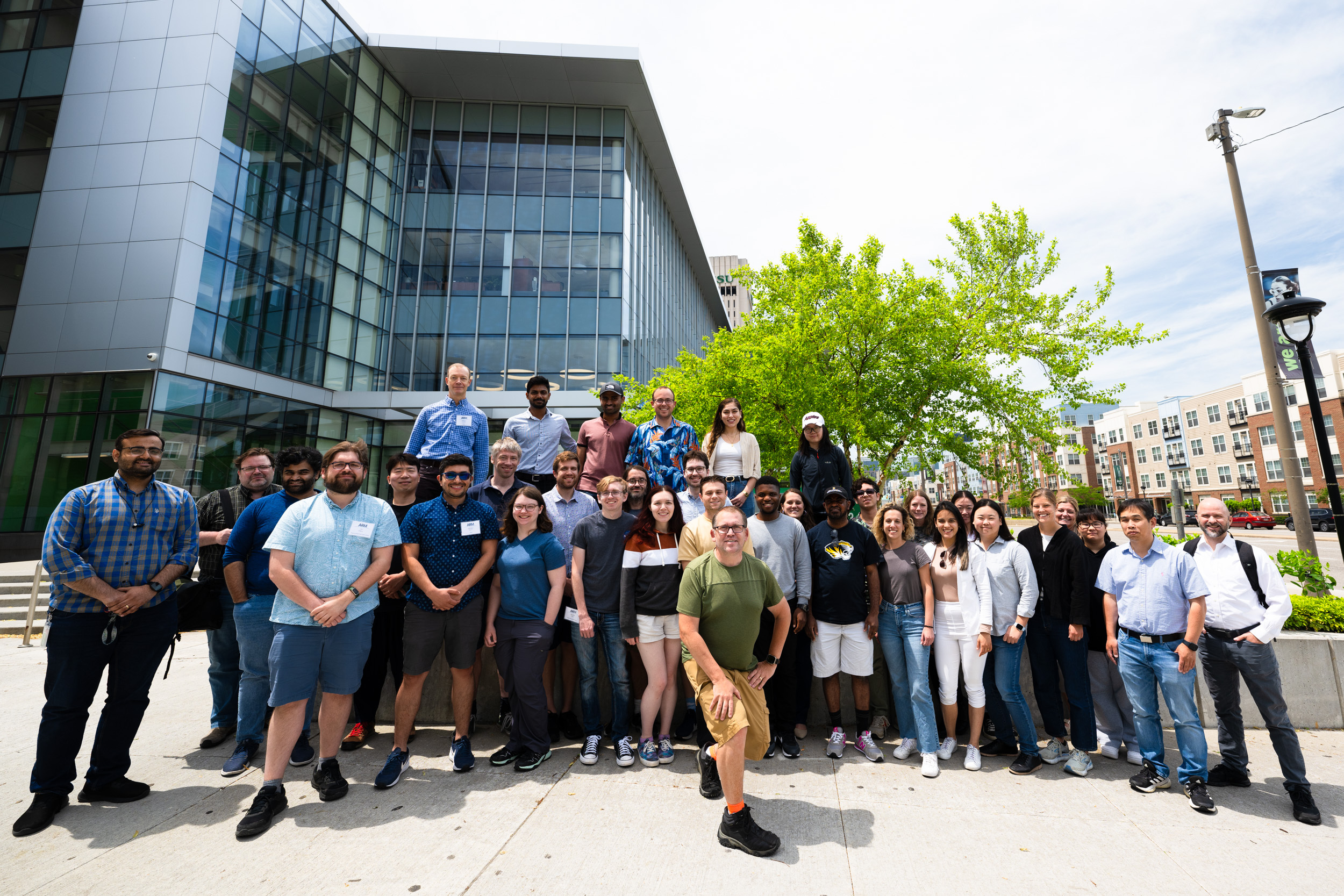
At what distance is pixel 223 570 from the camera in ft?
16.0

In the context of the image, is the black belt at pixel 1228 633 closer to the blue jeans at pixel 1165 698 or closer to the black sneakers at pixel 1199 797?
the blue jeans at pixel 1165 698

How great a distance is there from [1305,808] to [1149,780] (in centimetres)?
79

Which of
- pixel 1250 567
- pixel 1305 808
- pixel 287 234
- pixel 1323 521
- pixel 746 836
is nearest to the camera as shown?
pixel 746 836

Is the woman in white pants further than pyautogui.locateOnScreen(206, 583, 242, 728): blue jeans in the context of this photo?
No

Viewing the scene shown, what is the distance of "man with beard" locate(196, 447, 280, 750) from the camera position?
4.91 metres

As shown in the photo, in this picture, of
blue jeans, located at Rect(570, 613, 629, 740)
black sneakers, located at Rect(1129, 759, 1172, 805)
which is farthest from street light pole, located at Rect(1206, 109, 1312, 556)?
blue jeans, located at Rect(570, 613, 629, 740)

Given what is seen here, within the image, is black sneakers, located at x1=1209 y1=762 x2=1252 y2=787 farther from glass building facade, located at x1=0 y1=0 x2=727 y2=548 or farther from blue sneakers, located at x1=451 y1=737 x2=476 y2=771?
glass building facade, located at x1=0 y1=0 x2=727 y2=548

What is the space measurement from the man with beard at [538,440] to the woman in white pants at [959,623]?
12.7 feet

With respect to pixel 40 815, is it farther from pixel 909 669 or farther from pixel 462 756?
pixel 909 669

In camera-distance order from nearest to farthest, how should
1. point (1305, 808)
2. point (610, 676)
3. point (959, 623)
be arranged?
point (1305, 808) → point (959, 623) → point (610, 676)

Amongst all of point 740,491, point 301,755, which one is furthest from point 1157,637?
point 301,755

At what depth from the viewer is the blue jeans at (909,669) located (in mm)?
4551

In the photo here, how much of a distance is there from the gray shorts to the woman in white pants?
150 inches

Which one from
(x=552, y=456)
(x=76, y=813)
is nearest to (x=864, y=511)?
(x=552, y=456)
